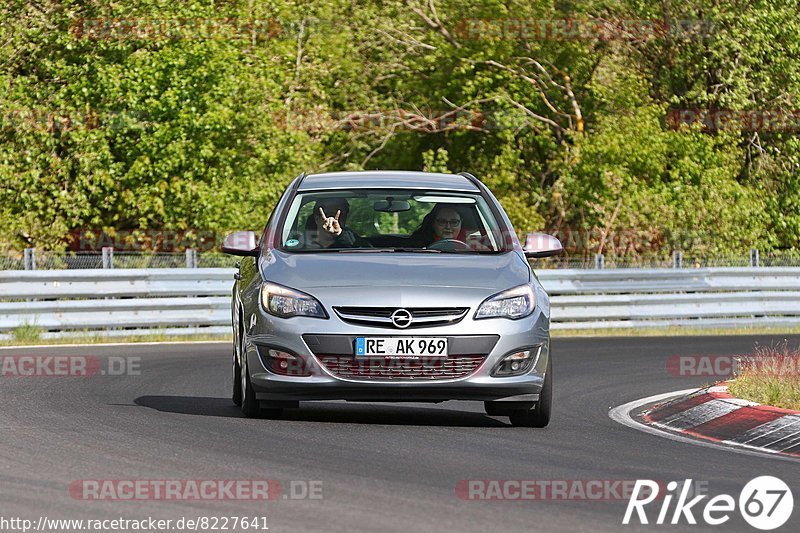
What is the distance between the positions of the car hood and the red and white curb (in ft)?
5.26

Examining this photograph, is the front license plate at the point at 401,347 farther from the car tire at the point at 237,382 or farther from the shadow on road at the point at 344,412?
the car tire at the point at 237,382

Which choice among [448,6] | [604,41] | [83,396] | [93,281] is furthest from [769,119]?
[83,396]

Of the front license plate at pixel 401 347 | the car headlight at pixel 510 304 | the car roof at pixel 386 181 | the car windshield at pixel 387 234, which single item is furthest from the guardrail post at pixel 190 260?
the front license plate at pixel 401 347

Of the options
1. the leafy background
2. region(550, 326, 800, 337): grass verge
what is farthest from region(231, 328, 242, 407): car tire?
the leafy background

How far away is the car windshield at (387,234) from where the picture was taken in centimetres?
1162

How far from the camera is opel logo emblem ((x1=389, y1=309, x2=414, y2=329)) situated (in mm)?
10477

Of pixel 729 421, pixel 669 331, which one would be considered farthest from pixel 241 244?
pixel 669 331

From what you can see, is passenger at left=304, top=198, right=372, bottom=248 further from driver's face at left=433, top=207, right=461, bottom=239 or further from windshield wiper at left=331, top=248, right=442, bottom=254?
driver's face at left=433, top=207, right=461, bottom=239

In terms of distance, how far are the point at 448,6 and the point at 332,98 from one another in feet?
15.4

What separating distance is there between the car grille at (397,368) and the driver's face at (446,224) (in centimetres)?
146

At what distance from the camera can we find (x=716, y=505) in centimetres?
763

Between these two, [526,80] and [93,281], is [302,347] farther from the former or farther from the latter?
[526,80]

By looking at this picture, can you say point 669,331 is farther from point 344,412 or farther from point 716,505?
point 716,505

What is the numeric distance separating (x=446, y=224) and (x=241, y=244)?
146 cm
